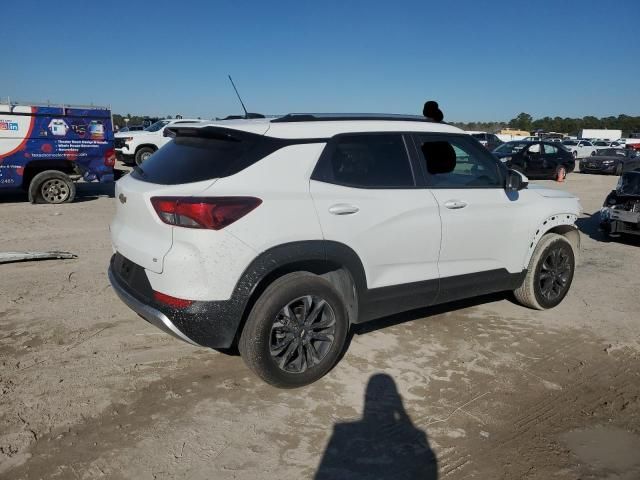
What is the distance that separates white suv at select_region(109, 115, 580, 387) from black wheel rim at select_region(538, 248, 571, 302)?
2.84 feet

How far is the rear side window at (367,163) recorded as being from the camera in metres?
3.58

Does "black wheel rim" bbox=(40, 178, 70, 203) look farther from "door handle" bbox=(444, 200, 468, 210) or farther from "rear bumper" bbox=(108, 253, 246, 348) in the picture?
"door handle" bbox=(444, 200, 468, 210)

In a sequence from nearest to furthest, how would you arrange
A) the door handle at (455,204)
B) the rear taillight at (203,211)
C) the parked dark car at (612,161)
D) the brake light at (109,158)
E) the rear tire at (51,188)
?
the rear taillight at (203,211)
the door handle at (455,204)
the rear tire at (51,188)
the brake light at (109,158)
the parked dark car at (612,161)

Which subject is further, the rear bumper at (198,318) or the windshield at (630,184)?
the windshield at (630,184)

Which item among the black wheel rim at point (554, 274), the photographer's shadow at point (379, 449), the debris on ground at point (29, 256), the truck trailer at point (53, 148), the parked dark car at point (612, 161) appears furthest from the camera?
the parked dark car at point (612, 161)

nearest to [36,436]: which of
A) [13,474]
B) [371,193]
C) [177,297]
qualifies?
[13,474]

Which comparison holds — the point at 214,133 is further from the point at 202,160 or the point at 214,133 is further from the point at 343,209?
the point at 343,209

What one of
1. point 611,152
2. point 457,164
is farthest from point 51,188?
point 611,152

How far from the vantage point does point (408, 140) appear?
404 centimetres

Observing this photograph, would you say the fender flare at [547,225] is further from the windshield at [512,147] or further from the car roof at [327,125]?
the windshield at [512,147]

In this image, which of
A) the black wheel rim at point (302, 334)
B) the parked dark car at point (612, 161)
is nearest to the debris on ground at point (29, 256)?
the black wheel rim at point (302, 334)

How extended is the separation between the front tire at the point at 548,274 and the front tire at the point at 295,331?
222 cm

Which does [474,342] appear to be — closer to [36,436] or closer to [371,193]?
[371,193]

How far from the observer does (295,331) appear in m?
3.47
